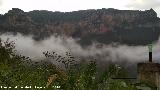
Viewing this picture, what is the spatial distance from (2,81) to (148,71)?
20.7ft

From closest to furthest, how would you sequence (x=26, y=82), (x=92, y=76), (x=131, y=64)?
1. (x=92, y=76)
2. (x=26, y=82)
3. (x=131, y=64)

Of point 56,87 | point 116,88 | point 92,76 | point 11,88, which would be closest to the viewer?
point 92,76

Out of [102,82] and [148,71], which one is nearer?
[102,82]

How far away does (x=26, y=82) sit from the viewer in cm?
1906

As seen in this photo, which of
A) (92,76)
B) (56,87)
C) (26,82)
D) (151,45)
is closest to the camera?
(92,76)

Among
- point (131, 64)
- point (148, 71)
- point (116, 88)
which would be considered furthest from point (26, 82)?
point (131, 64)

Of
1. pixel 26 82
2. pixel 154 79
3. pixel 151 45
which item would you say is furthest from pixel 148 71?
pixel 26 82

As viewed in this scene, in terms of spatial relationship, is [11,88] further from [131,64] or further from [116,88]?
[131,64]

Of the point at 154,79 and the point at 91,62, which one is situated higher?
the point at 91,62

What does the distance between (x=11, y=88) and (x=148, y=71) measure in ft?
20.6

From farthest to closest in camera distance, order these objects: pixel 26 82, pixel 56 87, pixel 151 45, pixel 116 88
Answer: pixel 151 45 → pixel 26 82 → pixel 116 88 → pixel 56 87

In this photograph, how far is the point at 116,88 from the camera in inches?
683

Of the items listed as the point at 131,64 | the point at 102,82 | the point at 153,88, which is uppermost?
the point at 102,82

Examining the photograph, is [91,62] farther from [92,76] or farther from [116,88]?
[116,88]
